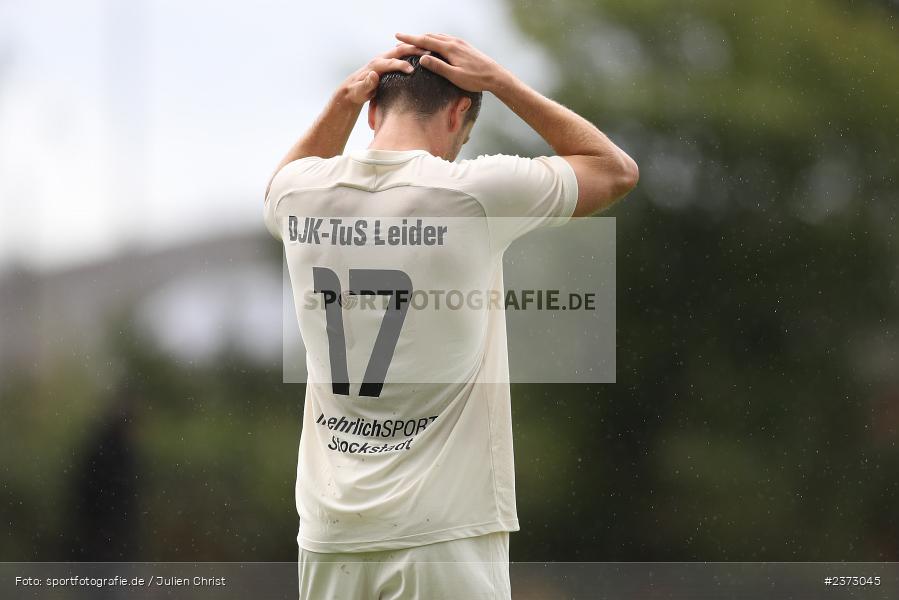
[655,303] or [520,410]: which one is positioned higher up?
[655,303]

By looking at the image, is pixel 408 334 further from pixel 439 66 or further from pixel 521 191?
pixel 439 66

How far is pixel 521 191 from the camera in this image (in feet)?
3.30

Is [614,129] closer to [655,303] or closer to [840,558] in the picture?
[655,303]

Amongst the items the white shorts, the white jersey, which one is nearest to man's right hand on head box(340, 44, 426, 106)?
the white jersey

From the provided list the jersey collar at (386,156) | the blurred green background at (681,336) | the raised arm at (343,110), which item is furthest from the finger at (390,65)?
the blurred green background at (681,336)

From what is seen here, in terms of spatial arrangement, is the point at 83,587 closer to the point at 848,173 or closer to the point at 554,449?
the point at 554,449

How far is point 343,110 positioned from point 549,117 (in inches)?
10.1

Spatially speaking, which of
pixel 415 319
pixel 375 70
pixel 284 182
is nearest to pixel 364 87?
pixel 375 70

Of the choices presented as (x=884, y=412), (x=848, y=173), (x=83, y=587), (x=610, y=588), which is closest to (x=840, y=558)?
(x=884, y=412)

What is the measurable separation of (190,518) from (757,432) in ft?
4.09

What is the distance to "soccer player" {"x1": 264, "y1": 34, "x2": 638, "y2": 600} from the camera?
3.26 feet

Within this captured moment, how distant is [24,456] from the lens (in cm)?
192

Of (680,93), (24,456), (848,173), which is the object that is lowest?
(24,456)

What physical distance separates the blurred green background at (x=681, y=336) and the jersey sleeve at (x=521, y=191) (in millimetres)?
938
